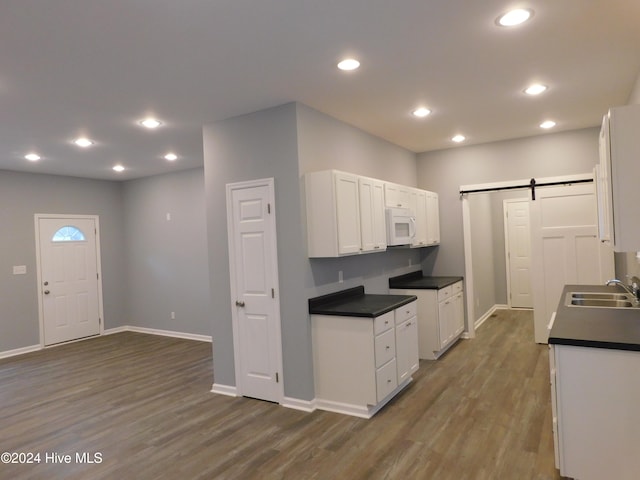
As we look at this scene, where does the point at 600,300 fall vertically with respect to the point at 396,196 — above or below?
below

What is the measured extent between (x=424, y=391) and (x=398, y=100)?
9.05 feet

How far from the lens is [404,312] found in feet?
13.5

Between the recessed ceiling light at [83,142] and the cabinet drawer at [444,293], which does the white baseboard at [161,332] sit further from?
the cabinet drawer at [444,293]

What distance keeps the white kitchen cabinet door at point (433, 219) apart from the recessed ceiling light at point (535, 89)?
7.07ft

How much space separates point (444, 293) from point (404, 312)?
53.3 inches

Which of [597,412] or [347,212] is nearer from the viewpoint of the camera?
[597,412]

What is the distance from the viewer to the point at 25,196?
647 cm

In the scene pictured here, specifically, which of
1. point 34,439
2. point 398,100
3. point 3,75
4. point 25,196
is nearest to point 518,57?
point 398,100

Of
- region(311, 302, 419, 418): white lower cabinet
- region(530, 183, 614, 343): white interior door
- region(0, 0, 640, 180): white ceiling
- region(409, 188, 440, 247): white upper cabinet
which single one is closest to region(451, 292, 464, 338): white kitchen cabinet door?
region(409, 188, 440, 247): white upper cabinet

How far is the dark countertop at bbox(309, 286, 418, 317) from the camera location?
3.61 meters

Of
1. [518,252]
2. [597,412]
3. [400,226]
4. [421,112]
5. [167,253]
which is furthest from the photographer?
[518,252]

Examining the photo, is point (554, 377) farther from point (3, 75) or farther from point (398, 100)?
point (3, 75)

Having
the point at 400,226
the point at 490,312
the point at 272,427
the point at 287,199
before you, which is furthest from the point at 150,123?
the point at 490,312

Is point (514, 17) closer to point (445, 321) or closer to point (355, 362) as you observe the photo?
point (355, 362)
